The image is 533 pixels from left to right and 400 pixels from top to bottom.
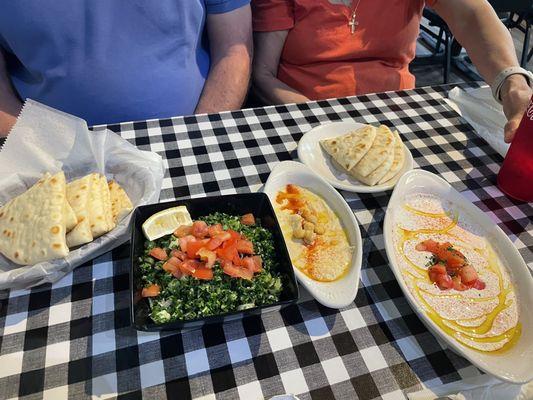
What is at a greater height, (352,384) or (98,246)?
(98,246)

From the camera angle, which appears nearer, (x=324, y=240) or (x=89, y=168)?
(x=324, y=240)

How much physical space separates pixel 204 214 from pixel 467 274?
75 cm

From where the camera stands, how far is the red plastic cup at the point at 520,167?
1259mm

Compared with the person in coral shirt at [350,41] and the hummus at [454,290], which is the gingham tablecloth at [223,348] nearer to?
the hummus at [454,290]

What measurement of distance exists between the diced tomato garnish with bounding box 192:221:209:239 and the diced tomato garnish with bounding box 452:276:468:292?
0.68 metres

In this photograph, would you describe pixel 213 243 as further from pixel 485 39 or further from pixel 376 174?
pixel 485 39

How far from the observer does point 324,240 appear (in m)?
1.16

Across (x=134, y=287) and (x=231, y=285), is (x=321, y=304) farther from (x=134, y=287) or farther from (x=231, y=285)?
(x=134, y=287)

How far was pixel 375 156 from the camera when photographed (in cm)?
137

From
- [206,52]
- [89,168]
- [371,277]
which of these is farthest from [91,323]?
[206,52]

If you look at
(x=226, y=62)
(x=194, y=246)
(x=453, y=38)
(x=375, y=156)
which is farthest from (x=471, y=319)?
(x=453, y=38)

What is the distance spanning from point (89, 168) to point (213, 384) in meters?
0.79

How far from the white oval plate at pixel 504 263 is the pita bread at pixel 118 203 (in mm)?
742

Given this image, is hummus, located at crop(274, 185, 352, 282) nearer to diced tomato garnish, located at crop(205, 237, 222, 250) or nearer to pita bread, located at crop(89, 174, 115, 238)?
diced tomato garnish, located at crop(205, 237, 222, 250)
